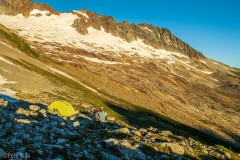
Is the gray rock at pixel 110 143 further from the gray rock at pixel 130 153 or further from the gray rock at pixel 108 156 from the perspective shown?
the gray rock at pixel 108 156

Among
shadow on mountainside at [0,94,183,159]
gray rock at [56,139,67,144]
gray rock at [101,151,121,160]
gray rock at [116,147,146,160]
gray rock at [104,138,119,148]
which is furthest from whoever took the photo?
gray rock at [104,138,119,148]

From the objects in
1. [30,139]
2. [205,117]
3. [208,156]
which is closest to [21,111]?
[30,139]

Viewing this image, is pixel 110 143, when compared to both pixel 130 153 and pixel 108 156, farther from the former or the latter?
pixel 108 156

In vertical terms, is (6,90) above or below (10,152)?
below

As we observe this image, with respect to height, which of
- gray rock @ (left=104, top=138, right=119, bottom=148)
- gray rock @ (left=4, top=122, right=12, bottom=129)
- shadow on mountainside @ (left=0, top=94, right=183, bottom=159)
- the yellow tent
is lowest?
the yellow tent

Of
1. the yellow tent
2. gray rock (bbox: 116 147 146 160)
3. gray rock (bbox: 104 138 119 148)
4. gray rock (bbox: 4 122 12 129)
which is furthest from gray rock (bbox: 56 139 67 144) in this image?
the yellow tent

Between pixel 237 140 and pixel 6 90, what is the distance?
2776 inches

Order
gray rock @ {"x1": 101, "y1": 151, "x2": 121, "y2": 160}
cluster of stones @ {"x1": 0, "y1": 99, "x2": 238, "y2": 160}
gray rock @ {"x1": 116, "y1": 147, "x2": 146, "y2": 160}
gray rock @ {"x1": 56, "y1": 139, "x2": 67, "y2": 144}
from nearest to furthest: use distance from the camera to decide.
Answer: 1. cluster of stones @ {"x1": 0, "y1": 99, "x2": 238, "y2": 160}
2. gray rock @ {"x1": 101, "y1": 151, "x2": 121, "y2": 160}
3. gray rock @ {"x1": 56, "y1": 139, "x2": 67, "y2": 144}
4. gray rock @ {"x1": 116, "y1": 147, "x2": 146, "y2": 160}

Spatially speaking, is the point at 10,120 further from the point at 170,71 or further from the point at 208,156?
the point at 170,71

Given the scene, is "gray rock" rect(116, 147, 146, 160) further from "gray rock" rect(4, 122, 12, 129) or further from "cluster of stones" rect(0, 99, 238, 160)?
"gray rock" rect(4, 122, 12, 129)

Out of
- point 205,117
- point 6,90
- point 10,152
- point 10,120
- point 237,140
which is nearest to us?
point 10,152

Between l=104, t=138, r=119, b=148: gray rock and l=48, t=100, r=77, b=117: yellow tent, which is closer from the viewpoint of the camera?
l=104, t=138, r=119, b=148: gray rock

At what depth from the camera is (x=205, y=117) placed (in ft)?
Result: 322

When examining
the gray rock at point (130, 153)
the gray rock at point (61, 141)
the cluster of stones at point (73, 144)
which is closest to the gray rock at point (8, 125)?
the cluster of stones at point (73, 144)
